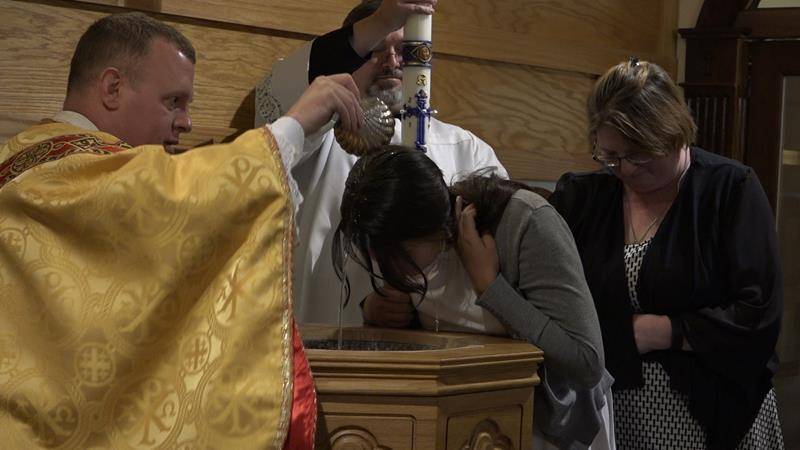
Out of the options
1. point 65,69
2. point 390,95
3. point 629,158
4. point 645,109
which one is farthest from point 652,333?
point 65,69

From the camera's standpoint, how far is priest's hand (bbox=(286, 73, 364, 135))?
7.54 ft

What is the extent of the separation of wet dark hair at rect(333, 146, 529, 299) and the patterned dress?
89 cm

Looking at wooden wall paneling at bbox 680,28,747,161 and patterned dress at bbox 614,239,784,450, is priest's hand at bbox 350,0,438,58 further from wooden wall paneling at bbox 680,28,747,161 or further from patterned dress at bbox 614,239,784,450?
wooden wall paneling at bbox 680,28,747,161

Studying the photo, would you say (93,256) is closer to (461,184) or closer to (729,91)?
(461,184)

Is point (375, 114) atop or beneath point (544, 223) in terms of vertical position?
atop

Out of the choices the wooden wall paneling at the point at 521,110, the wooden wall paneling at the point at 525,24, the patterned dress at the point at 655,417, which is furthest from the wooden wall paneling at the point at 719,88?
the patterned dress at the point at 655,417

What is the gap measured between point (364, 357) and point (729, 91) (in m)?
3.72

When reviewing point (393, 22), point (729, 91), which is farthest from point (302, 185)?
point (729, 91)

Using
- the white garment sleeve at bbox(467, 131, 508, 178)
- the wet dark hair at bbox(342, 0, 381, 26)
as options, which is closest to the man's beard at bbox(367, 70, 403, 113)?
the wet dark hair at bbox(342, 0, 381, 26)

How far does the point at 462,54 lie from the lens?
4.51 meters

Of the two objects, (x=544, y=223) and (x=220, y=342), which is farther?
(x=544, y=223)

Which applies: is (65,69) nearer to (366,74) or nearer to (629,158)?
(366,74)

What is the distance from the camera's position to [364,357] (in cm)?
204

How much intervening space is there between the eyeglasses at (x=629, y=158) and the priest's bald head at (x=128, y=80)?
1134 mm
